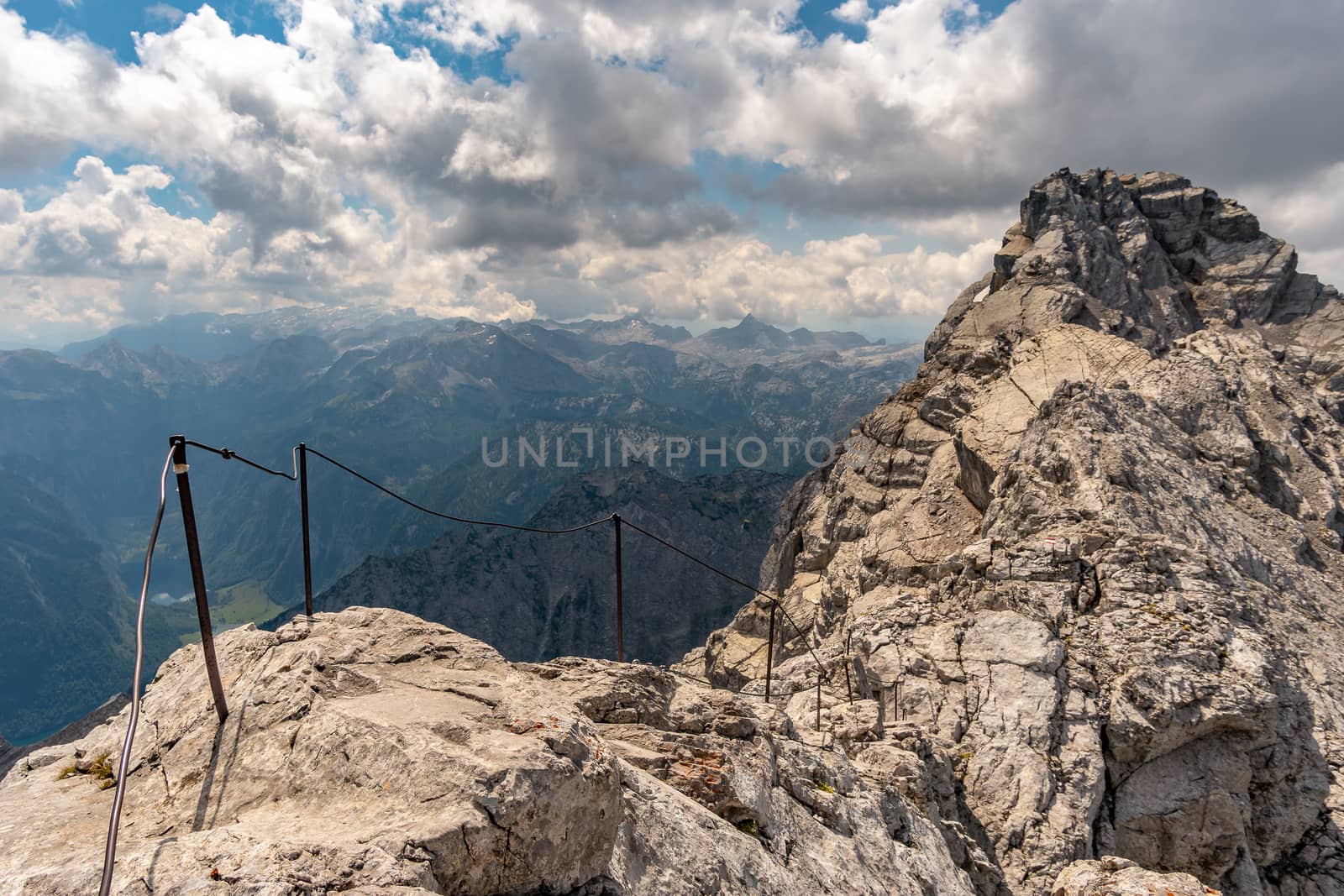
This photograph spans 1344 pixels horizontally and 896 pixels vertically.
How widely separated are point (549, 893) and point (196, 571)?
715 centimetres

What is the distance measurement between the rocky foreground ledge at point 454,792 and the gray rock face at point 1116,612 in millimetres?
3425

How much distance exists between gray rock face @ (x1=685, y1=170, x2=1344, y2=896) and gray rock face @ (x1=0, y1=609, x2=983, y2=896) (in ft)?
13.8

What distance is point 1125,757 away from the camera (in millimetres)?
16766

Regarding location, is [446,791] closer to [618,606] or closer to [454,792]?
[454,792]

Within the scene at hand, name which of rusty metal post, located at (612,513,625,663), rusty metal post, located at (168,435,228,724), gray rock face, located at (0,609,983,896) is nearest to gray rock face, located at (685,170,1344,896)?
gray rock face, located at (0,609,983,896)

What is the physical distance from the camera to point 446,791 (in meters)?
7.43

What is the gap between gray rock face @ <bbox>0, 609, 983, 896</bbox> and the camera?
6801mm

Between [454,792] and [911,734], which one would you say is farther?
[911,734]

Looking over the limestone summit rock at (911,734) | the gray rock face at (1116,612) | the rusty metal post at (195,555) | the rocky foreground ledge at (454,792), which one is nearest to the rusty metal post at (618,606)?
the limestone summit rock at (911,734)

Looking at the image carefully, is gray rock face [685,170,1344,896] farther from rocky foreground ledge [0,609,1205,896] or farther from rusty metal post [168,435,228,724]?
rusty metal post [168,435,228,724]

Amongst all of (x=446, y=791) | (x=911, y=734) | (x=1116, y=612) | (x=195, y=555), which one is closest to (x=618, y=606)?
(x=911, y=734)

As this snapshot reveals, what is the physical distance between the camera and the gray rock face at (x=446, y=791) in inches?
268

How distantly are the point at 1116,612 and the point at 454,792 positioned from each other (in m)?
18.8

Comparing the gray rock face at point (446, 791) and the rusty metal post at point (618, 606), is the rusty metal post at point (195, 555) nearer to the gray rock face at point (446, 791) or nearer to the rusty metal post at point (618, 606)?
the gray rock face at point (446, 791)
